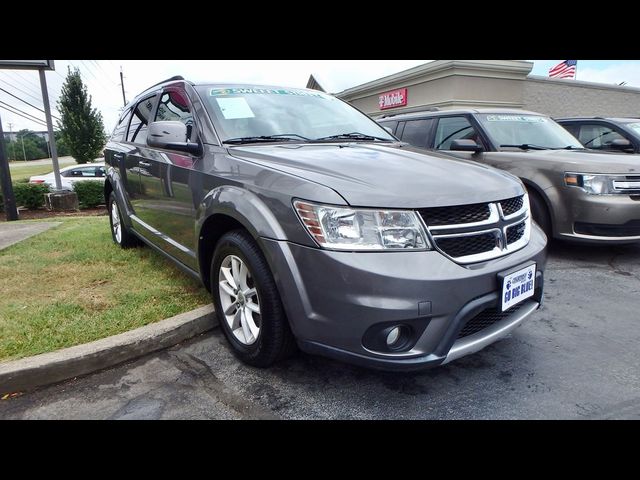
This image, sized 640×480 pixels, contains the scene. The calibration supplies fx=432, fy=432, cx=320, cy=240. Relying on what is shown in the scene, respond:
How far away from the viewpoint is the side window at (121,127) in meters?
4.89

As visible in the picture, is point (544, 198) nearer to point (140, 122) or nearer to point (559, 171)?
point (559, 171)

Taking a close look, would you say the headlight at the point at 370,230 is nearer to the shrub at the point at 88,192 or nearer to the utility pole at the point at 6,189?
the utility pole at the point at 6,189

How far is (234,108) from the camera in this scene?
10.1 feet

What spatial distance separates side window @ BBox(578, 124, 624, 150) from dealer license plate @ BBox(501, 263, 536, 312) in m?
5.91

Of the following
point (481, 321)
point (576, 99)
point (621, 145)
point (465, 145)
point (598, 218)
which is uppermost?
point (576, 99)

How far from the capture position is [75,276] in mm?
4152

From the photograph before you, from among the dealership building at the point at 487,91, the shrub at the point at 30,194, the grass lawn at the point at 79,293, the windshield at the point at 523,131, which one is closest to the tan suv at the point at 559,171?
the windshield at the point at 523,131

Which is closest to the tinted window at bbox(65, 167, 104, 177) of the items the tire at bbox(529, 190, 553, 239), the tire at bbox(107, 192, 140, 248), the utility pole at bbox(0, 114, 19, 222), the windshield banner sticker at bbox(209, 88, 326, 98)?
the utility pole at bbox(0, 114, 19, 222)

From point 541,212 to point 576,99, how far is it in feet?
55.7

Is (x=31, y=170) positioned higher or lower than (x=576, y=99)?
lower

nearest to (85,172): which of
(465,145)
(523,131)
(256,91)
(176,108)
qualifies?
(176,108)

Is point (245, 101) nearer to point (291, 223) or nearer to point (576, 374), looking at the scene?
point (291, 223)

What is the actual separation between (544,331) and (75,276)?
4.11m
